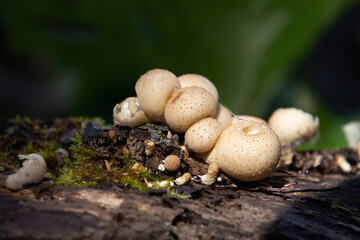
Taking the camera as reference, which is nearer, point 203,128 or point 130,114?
point 203,128

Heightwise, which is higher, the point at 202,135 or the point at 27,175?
the point at 202,135

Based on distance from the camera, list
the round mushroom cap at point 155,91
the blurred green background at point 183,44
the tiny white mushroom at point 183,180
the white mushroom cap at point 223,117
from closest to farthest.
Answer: the tiny white mushroom at point 183,180
the round mushroom cap at point 155,91
the white mushroom cap at point 223,117
the blurred green background at point 183,44

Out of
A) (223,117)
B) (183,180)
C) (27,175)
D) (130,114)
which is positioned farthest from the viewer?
→ (223,117)

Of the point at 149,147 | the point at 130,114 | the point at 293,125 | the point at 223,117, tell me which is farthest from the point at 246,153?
the point at 293,125

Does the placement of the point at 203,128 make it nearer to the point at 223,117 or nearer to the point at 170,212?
the point at 223,117

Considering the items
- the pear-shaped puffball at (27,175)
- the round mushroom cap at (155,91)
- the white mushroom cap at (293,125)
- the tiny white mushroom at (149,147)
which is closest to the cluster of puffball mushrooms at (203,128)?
the round mushroom cap at (155,91)

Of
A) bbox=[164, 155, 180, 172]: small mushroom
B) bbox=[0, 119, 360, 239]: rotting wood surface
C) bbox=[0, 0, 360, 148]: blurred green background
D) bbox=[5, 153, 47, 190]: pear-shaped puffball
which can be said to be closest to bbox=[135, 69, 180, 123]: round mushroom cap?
bbox=[0, 119, 360, 239]: rotting wood surface

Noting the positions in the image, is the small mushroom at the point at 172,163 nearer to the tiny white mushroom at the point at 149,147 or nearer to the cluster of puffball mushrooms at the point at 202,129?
the cluster of puffball mushrooms at the point at 202,129

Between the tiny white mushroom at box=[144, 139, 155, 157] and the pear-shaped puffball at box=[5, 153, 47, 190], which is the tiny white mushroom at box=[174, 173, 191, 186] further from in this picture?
the pear-shaped puffball at box=[5, 153, 47, 190]
